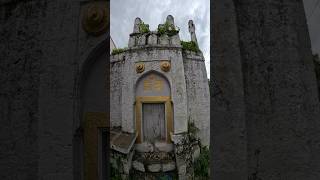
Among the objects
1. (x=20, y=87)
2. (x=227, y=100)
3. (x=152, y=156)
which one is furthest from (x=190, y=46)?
(x=20, y=87)

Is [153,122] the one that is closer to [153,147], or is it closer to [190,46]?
[153,147]


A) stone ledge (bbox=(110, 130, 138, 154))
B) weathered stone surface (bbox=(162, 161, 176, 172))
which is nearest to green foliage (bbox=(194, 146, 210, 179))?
weathered stone surface (bbox=(162, 161, 176, 172))

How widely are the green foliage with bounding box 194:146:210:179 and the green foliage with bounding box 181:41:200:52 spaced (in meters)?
1.24

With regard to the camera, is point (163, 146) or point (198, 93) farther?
point (198, 93)

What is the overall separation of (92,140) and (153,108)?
804 mm

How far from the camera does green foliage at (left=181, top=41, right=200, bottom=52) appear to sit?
3904 millimetres

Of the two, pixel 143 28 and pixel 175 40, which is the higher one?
pixel 143 28

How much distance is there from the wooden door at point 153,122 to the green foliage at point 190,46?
81cm

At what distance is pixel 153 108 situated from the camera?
12.0 feet

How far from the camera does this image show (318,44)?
2.64m

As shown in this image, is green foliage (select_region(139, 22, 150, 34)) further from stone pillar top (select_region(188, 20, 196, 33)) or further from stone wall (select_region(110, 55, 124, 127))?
stone pillar top (select_region(188, 20, 196, 33))

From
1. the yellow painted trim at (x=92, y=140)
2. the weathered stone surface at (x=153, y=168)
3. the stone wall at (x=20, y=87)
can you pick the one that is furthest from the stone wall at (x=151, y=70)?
the stone wall at (x=20, y=87)

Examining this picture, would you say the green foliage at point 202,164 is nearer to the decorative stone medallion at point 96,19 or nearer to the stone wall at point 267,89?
the stone wall at point 267,89

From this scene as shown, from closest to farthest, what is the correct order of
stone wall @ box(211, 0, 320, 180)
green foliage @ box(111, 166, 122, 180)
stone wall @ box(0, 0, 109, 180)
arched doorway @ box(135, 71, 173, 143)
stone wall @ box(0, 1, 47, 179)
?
stone wall @ box(211, 0, 320, 180)
stone wall @ box(0, 0, 109, 180)
stone wall @ box(0, 1, 47, 179)
green foliage @ box(111, 166, 122, 180)
arched doorway @ box(135, 71, 173, 143)
